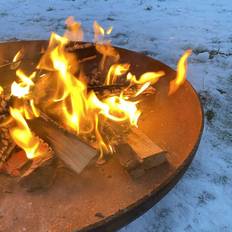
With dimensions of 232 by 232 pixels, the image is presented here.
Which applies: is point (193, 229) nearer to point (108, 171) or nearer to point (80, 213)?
point (108, 171)

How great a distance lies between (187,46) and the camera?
4562 mm

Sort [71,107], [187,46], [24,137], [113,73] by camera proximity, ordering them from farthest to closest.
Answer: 1. [187,46]
2. [113,73]
3. [71,107]
4. [24,137]

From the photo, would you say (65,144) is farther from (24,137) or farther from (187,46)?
(187,46)

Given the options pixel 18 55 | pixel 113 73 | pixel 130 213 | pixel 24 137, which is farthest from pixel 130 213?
pixel 18 55

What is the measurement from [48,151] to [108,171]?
375 mm

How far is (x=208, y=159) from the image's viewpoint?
293 centimetres

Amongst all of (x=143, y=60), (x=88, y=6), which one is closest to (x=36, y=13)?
(x=88, y=6)

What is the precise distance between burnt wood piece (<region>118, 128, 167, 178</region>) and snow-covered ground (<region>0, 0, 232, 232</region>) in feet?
1.90

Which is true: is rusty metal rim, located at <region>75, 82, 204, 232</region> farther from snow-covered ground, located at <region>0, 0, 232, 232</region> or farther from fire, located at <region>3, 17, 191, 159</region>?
snow-covered ground, located at <region>0, 0, 232, 232</region>

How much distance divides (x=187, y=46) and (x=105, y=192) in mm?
3073

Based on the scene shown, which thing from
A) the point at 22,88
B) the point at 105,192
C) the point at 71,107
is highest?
the point at 22,88

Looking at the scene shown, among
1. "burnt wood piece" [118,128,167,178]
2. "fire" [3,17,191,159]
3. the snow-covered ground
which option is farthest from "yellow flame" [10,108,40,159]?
the snow-covered ground

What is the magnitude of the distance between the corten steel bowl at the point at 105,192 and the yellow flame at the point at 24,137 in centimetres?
20

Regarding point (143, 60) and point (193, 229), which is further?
point (143, 60)
